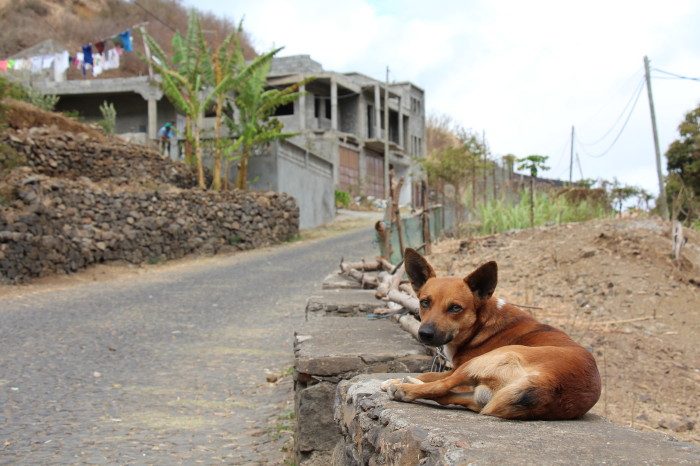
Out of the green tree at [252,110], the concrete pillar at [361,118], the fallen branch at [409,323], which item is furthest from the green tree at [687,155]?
the fallen branch at [409,323]

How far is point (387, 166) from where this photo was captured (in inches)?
1484

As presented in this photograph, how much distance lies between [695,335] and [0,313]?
9.07 m

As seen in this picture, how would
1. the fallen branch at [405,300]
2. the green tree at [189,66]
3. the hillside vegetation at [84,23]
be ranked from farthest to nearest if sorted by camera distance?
the hillside vegetation at [84,23]
the green tree at [189,66]
the fallen branch at [405,300]

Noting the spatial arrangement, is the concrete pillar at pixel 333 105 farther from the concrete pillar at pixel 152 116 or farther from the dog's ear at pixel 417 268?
the dog's ear at pixel 417 268

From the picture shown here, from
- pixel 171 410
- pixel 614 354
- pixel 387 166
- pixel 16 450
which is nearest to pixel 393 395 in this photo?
pixel 16 450

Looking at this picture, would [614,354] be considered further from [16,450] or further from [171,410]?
[16,450]

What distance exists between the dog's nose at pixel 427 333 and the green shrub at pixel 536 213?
1037 cm

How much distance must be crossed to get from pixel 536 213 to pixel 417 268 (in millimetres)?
10363

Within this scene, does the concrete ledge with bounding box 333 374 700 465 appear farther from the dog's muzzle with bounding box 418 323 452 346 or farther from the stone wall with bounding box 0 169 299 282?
the stone wall with bounding box 0 169 299 282

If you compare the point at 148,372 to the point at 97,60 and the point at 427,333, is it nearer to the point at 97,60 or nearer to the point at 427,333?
the point at 427,333

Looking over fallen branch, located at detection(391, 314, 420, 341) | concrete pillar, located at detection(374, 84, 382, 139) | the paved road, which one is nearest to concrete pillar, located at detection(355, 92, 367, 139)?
concrete pillar, located at detection(374, 84, 382, 139)

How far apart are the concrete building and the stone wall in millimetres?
2642

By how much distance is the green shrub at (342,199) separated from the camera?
32.8m

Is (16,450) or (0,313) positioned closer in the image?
Result: (16,450)
